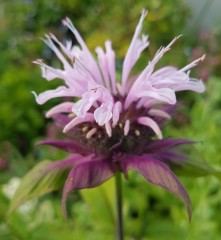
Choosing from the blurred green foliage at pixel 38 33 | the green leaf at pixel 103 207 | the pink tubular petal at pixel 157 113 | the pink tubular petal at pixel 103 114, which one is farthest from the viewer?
the blurred green foliage at pixel 38 33

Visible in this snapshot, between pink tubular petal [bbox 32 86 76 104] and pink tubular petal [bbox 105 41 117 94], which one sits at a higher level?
pink tubular petal [bbox 32 86 76 104]

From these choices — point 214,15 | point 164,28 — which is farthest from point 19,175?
point 214,15

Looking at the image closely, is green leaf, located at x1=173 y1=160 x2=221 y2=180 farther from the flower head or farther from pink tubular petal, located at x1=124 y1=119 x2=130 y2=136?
pink tubular petal, located at x1=124 y1=119 x2=130 y2=136

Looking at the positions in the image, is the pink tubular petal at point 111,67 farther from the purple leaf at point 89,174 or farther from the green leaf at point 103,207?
the green leaf at point 103,207

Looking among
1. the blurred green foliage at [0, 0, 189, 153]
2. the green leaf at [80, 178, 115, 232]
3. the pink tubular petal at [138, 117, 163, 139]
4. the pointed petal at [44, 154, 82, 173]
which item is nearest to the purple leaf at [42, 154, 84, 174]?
the pointed petal at [44, 154, 82, 173]

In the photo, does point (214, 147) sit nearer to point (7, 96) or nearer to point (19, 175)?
point (19, 175)

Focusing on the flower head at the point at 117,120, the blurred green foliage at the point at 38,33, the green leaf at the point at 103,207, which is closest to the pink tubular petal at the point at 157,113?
the flower head at the point at 117,120

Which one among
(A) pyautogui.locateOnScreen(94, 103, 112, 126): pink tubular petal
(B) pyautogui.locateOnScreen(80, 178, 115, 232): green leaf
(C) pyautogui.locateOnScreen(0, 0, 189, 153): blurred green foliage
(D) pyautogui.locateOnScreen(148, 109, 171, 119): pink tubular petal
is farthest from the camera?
(C) pyautogui.locateOnScreen(0, 0, 189, 153): blurred green foliage

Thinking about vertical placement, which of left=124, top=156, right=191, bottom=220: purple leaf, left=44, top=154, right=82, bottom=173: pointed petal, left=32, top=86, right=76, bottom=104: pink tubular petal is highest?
left=32, top=86, right=76, bottom=104: pink tubular petal
